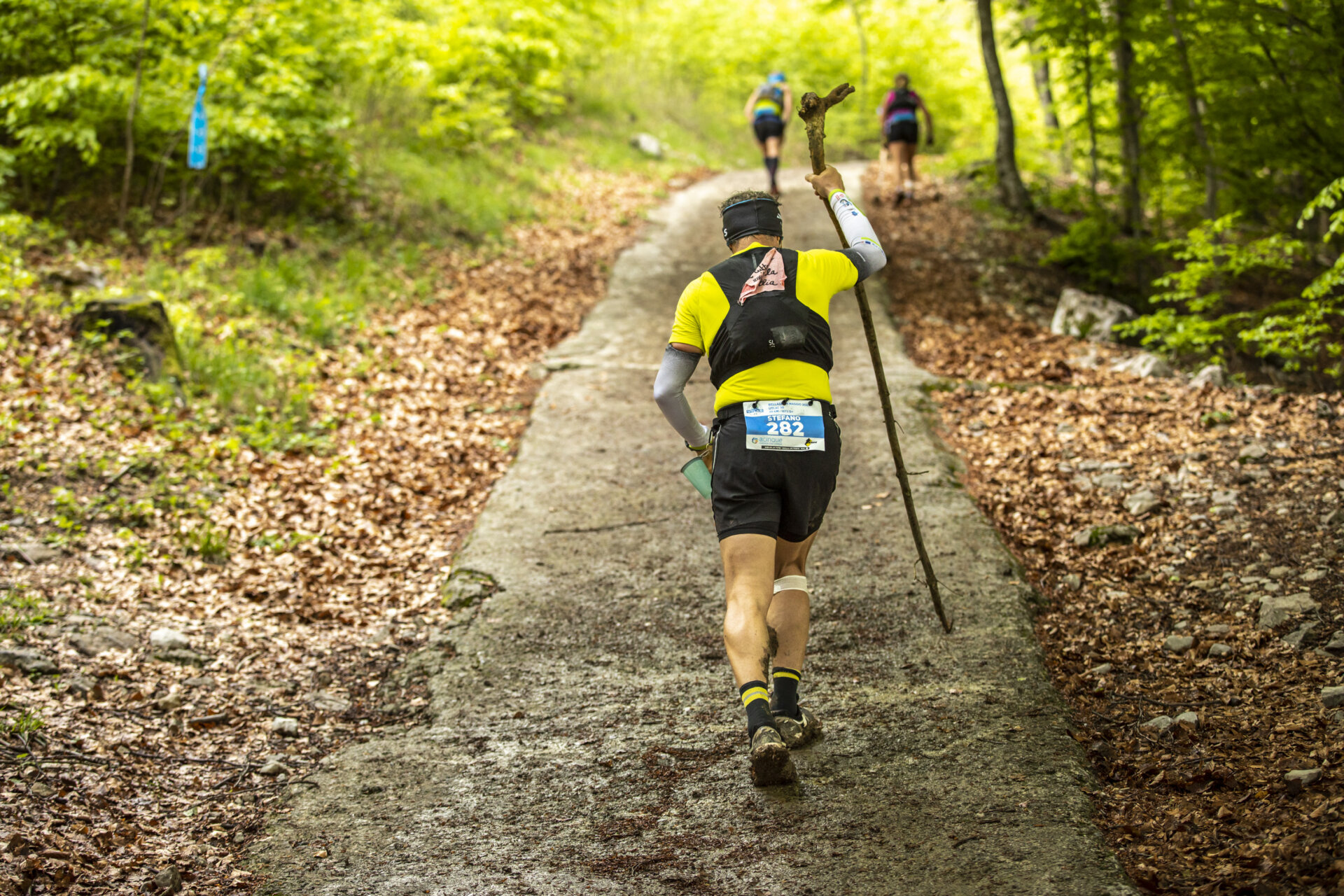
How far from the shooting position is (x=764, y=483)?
3.54m

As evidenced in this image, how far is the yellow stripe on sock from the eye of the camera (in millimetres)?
3393

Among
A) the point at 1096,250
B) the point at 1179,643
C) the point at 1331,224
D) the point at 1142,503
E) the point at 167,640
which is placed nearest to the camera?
the point at 1179,643

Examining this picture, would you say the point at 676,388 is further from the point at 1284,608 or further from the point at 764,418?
the point at 1284,608

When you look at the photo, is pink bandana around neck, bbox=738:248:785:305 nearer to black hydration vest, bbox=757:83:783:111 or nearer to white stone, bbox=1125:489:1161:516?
white stone, bbox=1125:489:1161:516

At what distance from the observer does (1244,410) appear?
6773mm

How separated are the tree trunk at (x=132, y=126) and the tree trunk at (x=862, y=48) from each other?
1977 centimetres

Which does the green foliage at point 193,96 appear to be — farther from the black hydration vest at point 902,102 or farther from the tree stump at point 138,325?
the black hydration vest at point 902,102

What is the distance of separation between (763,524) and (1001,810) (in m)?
1.33

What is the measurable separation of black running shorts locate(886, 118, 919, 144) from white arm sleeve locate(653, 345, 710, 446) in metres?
10.5

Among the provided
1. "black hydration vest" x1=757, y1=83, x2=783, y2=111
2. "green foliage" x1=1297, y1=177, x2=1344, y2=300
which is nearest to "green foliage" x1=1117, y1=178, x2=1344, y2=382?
"green foliage" x1=1297, y1=177, x2=1344, y2=300

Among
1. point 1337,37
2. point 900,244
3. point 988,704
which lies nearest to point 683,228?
point 900,244

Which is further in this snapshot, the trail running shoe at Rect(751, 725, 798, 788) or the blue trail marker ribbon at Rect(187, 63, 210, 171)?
the blue trail marker ribbon at Rect(187, 63, 210, 171)

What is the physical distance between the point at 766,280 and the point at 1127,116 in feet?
31.9

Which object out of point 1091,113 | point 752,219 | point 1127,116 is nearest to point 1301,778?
point 752,219
